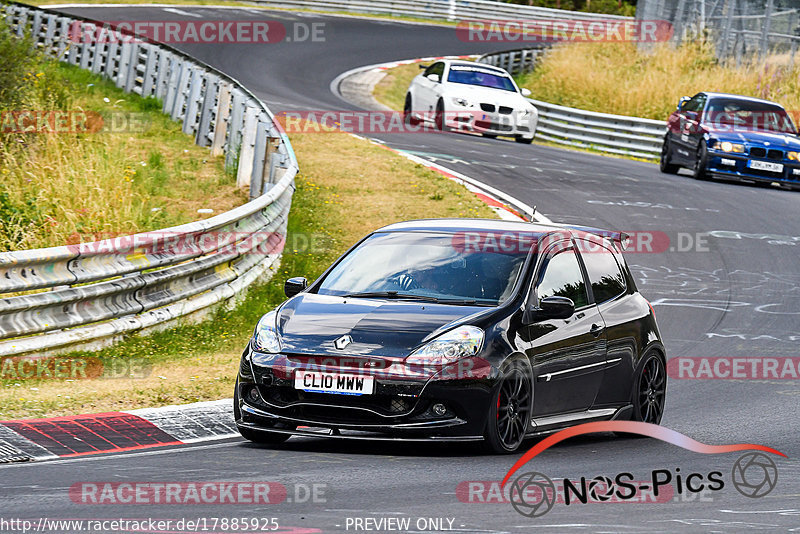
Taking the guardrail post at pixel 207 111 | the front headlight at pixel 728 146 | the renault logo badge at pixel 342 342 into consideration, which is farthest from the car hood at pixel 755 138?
the renault logo badge at pixel 342 342

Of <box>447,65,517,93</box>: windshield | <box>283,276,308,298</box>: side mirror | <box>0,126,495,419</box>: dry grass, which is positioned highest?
<box>283,276,308,298</box>: side mirror

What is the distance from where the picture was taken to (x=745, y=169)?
2366 cm

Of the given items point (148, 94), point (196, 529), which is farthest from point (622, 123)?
point (196, 529)

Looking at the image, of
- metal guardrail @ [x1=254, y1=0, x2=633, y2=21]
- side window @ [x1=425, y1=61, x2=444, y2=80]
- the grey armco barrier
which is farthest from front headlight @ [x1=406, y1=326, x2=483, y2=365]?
metal guardrail @ [x1=254, y1=0, x2=633, y2=21]

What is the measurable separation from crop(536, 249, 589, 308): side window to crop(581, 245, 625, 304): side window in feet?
0.45

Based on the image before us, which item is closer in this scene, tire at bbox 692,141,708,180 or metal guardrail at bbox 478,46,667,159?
tire at bbox 692,141,708,180

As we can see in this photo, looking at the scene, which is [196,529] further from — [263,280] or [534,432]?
[263,280]

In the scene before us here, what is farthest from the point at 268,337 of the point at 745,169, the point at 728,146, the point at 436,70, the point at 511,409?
the point at 436,70

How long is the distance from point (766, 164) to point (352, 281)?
16.2 meters

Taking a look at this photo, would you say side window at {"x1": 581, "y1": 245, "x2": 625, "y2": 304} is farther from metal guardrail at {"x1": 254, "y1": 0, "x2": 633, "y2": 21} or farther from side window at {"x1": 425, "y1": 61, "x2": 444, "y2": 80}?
metal guardrail at {"x1": 254, "y1": 0, "x2": 633, "y2": 21}

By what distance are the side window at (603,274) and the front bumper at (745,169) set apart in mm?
14628

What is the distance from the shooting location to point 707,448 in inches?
338

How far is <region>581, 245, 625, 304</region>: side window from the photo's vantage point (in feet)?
30.6

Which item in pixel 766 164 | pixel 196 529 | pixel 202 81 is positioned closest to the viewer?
pixel 196 529
